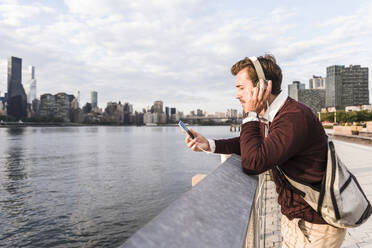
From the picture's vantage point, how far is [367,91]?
162 metres

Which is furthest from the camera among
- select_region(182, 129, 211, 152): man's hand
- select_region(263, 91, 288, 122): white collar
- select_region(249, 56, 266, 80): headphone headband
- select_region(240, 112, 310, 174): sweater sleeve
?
select_region(182, 129, 211, 152): man's hand

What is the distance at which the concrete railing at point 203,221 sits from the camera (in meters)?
0.78

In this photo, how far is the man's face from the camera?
74.9 inches

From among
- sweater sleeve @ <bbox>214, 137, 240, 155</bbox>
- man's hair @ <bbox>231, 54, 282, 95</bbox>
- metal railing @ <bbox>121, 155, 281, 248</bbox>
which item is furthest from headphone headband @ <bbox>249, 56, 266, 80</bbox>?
sweater sleeve @ <bbox>214, 137, 240, 155</bbox>

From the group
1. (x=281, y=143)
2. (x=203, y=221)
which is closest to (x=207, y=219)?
(x=203, y=221)

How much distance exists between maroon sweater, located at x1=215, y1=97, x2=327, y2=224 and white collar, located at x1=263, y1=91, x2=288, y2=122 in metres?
0.03

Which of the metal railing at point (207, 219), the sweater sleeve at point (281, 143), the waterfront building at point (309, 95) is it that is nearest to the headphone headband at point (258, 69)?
the sweater sleeve at point (281, 143)

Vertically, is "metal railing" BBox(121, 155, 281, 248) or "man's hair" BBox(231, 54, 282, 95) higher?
"man's hair" BBox(231, 54, 282, 95)

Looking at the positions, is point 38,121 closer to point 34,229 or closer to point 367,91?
point 34,229

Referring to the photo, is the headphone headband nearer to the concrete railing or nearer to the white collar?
the white collar

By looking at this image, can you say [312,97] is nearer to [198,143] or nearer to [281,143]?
[198,143]

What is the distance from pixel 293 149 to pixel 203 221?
2.68ft

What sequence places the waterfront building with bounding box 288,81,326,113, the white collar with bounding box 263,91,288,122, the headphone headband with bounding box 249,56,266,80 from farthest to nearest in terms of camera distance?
the waterfront building with bounding box 288,81,326,113 < the headphone headband with bounding box 249,56,266,80 < the white collar with bounding box 263,91,288,122

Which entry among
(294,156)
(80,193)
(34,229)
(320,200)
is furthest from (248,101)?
(80,193)
